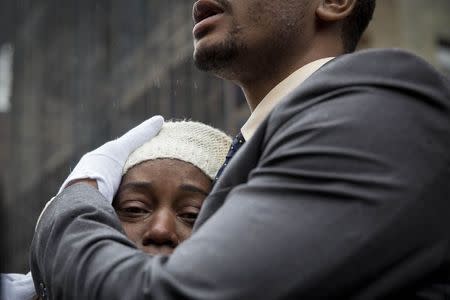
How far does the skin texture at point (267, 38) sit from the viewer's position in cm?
283

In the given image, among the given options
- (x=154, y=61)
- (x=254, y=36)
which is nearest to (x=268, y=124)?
(x=254, y=36)

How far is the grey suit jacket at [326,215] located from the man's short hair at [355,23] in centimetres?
96

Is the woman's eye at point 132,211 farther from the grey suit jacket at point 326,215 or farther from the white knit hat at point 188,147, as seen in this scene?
the grey suit jacket at point 326,215

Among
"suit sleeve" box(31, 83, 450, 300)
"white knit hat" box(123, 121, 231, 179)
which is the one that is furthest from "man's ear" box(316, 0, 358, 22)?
"suit sleeve" box(31, 83, 450, 300)

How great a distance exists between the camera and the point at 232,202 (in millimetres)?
1885

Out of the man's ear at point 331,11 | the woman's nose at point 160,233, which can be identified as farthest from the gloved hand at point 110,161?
the man's ear at point 331,11

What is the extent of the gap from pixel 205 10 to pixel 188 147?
1.92 feet

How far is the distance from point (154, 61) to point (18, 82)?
19.0ft

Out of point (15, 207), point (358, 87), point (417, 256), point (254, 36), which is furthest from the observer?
point (15, 207)

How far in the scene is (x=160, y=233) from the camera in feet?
9.45

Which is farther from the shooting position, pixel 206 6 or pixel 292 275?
pixel 206 6

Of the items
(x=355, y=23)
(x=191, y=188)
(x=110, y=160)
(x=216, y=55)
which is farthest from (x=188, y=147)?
(x=355, y=23)

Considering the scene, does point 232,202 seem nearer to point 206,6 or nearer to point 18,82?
point 206,6

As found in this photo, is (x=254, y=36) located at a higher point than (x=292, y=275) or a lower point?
higher
